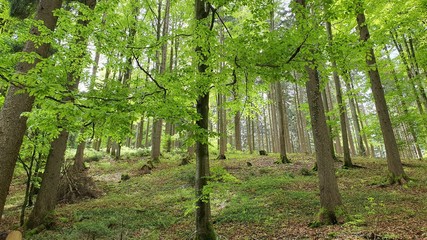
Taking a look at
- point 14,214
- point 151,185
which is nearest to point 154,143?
point 151,185

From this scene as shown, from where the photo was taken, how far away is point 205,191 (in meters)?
5.54

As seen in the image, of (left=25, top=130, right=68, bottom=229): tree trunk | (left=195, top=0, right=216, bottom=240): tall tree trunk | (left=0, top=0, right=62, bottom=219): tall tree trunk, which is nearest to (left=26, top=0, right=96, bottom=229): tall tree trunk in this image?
(left=25, top=130, right=68, bottom=229): tree trunk

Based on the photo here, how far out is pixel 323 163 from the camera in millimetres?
7723

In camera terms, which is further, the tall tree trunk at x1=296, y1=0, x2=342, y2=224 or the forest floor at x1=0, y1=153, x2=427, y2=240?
the tall tree trunk at x1=296, y1=0, x2=342, y2=224

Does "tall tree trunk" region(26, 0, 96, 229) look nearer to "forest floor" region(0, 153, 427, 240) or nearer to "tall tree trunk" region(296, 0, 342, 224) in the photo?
"forest floor" region(0, 153, 427, 240)

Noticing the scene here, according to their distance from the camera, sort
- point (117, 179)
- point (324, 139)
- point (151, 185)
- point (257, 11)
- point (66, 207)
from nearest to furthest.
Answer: point (257, 11)
point (324, 139)
point (66, 207)
point (151, 185)
point (117, 179)

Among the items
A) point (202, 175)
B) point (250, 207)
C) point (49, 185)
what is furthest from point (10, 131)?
point (250, 207)

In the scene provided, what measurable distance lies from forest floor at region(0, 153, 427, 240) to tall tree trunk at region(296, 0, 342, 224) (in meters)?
0.43

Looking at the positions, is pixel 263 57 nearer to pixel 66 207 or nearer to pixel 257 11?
pixel 257 11

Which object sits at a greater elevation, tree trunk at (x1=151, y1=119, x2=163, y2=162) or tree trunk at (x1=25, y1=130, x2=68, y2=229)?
tree trunk at (x1=151, y1=119, x2=163, y2=162)

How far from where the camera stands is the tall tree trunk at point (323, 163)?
7.35m

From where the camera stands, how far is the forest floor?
6.72 m

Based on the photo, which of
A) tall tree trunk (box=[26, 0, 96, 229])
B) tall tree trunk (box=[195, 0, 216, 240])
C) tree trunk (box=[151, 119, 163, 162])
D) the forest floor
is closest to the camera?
tall tree trunk (box=[195, 0, 216, 240])

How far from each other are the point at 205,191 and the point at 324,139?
4.26m
